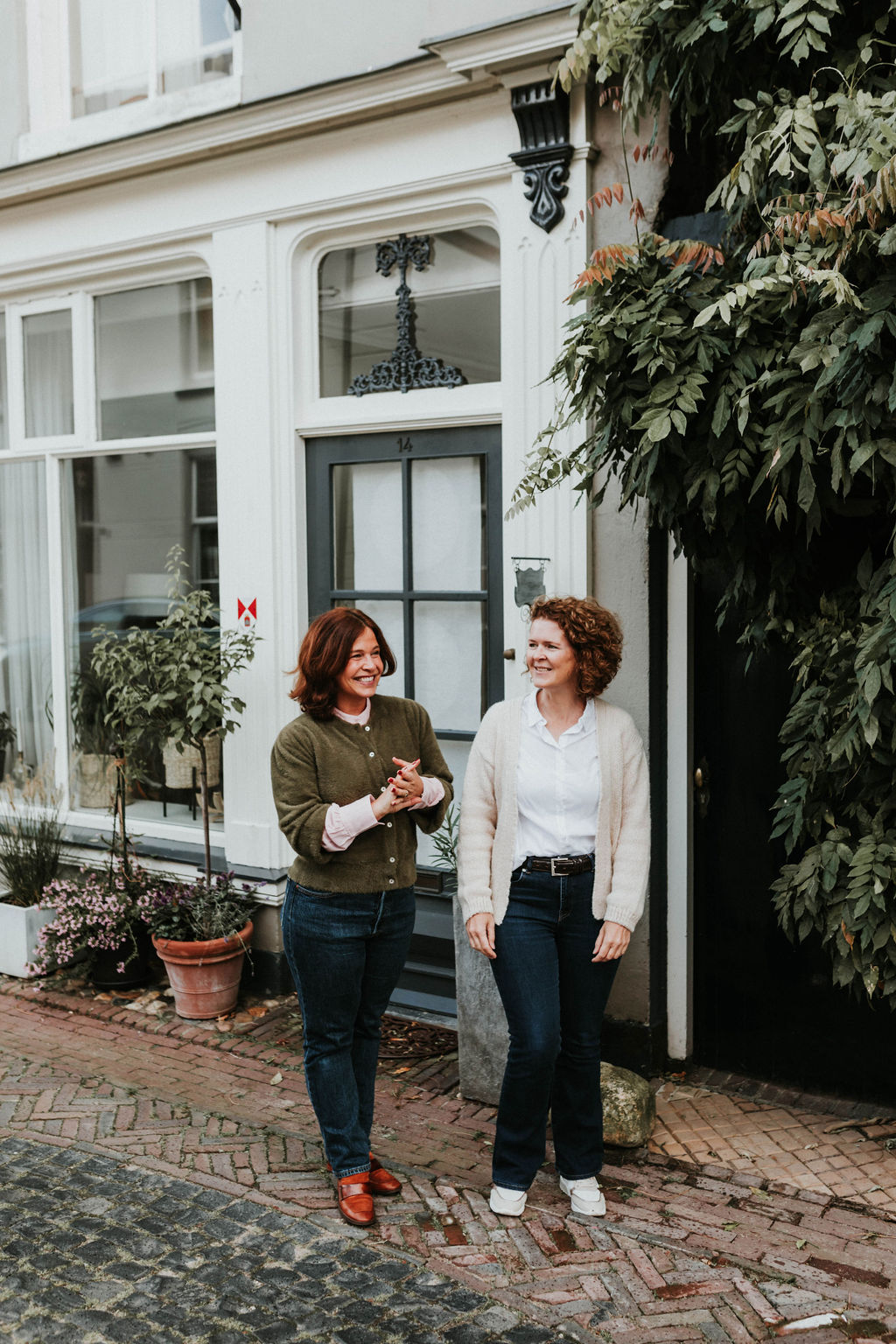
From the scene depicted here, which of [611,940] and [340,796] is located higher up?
[340,796]

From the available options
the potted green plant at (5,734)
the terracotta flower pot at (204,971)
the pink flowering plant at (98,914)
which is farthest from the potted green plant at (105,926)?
the potted green plant at (5,734)

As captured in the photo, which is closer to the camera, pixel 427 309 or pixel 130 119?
pixel 427 309

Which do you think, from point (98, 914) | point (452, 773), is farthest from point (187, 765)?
point (452, 773)

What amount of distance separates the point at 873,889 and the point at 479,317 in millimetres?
3034

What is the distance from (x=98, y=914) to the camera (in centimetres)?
571

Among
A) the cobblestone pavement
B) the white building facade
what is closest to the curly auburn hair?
the white building facade

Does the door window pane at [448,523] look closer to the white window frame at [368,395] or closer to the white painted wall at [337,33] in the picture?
the white window frame at [368,395]

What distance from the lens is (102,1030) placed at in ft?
17.6

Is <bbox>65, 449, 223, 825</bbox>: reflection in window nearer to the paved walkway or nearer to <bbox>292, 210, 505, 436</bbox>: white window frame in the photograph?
<bbox>292, 210, 505, 436</bbox>: white window frame

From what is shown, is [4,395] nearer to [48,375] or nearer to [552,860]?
[48,375]

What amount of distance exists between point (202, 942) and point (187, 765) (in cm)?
124

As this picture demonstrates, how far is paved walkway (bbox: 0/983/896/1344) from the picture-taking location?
10.4 feet

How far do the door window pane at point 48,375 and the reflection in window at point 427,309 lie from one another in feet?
6.03

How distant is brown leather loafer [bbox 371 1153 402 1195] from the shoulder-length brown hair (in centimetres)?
150
